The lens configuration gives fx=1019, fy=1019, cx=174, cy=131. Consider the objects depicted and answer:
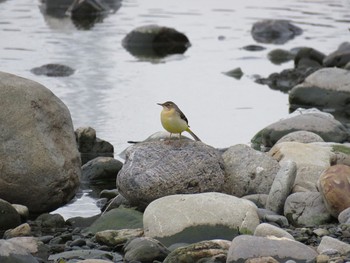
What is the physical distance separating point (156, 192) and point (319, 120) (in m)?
6.13

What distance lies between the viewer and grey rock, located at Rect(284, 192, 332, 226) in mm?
12328

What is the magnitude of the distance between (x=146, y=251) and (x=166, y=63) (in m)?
19.6

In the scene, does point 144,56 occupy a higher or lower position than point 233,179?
lower

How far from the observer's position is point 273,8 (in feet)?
146

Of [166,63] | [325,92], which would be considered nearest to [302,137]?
[325,92]

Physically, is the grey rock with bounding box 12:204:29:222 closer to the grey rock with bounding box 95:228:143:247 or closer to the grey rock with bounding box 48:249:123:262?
the grey rock with bounding box 95:228:143:247

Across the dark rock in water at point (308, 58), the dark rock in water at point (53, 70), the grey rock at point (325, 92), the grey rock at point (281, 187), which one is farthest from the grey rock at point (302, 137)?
the dark rock in water at point (308, 58)

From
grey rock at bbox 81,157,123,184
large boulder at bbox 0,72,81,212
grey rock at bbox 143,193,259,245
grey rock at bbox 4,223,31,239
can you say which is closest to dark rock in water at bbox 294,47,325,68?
grey rock at bbox 81,157,123,184

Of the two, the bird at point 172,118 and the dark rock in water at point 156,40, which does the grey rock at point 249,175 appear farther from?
the dark rock in water at point 156,40

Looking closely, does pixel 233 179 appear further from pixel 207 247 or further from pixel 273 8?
pixel 273 8

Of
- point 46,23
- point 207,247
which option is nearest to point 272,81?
point 46,23

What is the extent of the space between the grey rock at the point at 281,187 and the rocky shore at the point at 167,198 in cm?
1

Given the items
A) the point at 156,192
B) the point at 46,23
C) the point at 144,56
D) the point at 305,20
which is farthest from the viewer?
the point at 305,20

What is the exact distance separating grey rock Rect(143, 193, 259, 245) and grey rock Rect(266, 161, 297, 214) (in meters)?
0.97
